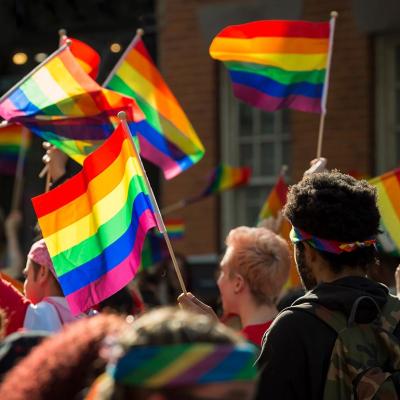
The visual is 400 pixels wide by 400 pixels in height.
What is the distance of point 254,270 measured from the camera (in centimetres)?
485

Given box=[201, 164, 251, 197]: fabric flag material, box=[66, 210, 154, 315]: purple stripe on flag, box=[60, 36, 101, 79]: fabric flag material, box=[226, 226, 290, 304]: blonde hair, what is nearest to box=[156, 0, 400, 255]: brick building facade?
box=[201, 164, 251, 197]: fabric flag material

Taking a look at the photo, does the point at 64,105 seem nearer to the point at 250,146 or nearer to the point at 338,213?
the point at 338,213

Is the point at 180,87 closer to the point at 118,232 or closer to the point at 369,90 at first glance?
the point at 369,90

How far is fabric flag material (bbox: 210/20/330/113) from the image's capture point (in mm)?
6426

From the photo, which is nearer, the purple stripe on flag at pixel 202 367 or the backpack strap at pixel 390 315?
the purple stripe on flag at pixel 202 367

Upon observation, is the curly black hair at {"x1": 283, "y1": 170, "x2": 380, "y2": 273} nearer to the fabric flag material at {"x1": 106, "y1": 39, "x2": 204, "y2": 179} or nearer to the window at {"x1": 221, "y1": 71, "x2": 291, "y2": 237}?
the fabric flag material at {"x1": 106, "y1": 39, "x2": 204, "y2": 179}

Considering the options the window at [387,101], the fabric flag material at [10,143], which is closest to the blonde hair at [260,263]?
the fabric flag material at [10,143]

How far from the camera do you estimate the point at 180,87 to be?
11617 mm

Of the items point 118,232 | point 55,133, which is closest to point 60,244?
point 118,232

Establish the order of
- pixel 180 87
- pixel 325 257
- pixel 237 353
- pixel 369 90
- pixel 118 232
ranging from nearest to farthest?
pixel 237 353 → pixel 325 257 → pixel 118 232 → pixel 369 90 → pixel 180 87

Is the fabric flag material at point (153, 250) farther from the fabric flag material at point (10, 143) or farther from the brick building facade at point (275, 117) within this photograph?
the brick building facade at point (275, 117)

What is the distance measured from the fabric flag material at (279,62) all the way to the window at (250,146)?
16.1 ft

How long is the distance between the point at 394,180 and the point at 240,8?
19.6 feet

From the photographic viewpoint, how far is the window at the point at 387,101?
420 inches
